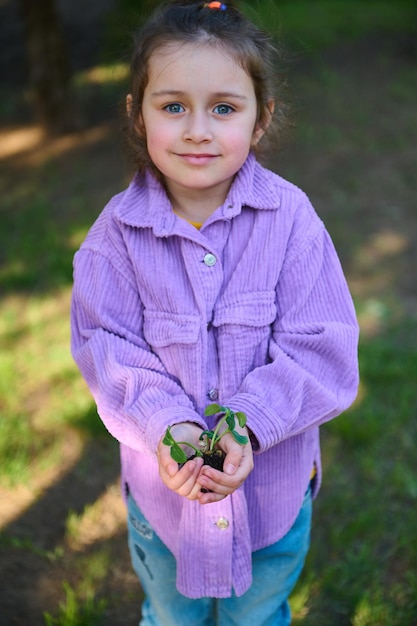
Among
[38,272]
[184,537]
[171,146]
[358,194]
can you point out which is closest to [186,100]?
[171,146]

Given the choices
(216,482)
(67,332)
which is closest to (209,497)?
(216,482)

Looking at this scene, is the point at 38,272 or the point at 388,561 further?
the point at 38,272

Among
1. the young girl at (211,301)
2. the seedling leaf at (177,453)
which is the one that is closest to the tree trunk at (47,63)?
the young girl at (211,301)

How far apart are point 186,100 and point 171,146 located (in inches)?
4.0

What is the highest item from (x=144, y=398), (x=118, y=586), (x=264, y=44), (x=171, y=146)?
(x=264, y=44)

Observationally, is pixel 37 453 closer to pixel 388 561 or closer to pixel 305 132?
pixel 388 561

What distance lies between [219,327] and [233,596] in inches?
28.1

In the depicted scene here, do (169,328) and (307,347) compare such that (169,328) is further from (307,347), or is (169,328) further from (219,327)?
(307,347)

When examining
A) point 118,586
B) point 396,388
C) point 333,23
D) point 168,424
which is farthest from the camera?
point 333,23

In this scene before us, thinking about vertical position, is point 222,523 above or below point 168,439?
below

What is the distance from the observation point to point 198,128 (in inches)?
62.0

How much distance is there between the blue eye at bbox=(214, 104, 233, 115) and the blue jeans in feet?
3.16

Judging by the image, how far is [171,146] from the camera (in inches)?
63.9

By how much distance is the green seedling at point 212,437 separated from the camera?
4.77 feet
